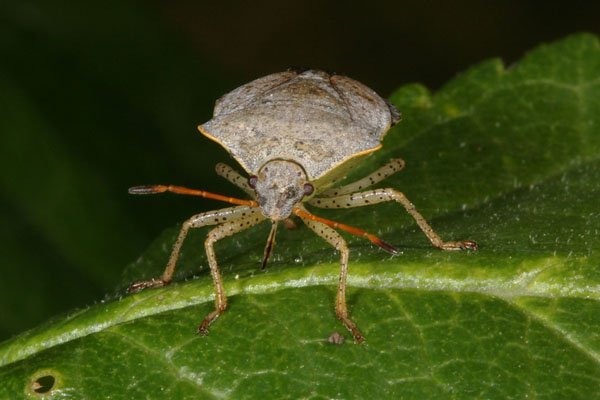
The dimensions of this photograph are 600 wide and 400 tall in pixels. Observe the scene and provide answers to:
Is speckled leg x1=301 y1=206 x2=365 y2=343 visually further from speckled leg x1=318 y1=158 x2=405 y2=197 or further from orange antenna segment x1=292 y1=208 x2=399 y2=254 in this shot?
speckled leg x1=318 y1=158 x2=405 y2=197

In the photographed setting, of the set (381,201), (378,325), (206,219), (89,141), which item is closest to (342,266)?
(378,325)

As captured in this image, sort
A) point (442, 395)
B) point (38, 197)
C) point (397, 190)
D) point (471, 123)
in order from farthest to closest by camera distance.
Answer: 1. point (38, 197)
2. point (471, 123)
3. point (397, 190)
4. point (442, 395)

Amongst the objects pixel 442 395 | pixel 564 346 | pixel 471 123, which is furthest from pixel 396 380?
pixel 471 123

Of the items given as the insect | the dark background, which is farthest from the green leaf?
the dark background

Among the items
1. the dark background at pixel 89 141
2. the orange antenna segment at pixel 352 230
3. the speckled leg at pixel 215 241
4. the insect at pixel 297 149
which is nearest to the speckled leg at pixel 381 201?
the insect at pixel 297 149

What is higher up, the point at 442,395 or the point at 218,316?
the point at 218,316

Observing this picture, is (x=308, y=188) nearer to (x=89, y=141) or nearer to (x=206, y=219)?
(x=206, y=219)

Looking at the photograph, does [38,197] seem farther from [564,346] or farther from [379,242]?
[564,346]
